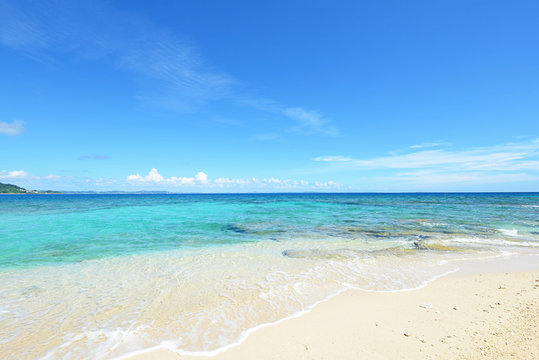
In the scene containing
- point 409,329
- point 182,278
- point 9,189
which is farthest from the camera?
point 9,189

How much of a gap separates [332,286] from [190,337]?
13.4 ft

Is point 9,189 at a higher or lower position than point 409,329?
higher

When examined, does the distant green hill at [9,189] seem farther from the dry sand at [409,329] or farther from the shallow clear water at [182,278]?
the dry sand at [409,329]

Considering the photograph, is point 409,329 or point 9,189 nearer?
point 409,329

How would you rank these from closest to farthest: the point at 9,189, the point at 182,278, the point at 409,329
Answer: the point at 409,329 < the point at 182,278 < the point at 9,189

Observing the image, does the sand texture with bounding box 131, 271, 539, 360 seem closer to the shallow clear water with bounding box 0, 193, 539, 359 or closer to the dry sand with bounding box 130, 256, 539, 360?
the dry sand with bounding box 130, 256, 539, 360

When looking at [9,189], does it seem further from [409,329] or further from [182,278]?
[409,329]

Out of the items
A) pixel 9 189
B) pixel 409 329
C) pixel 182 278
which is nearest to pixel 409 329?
pixel 409 329

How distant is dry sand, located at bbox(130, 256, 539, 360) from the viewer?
13.4 feet

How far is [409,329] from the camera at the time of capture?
476 cm

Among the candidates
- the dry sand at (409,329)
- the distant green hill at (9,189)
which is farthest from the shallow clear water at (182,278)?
the distant green hill at (9,189)

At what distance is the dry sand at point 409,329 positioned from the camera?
4070mm

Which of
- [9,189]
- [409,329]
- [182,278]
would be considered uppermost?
[9,189]

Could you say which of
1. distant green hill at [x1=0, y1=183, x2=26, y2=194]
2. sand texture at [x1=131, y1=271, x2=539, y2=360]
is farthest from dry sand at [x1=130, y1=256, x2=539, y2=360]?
distant green hill at [x1=0, y1=183, x2=26, y2=194]
